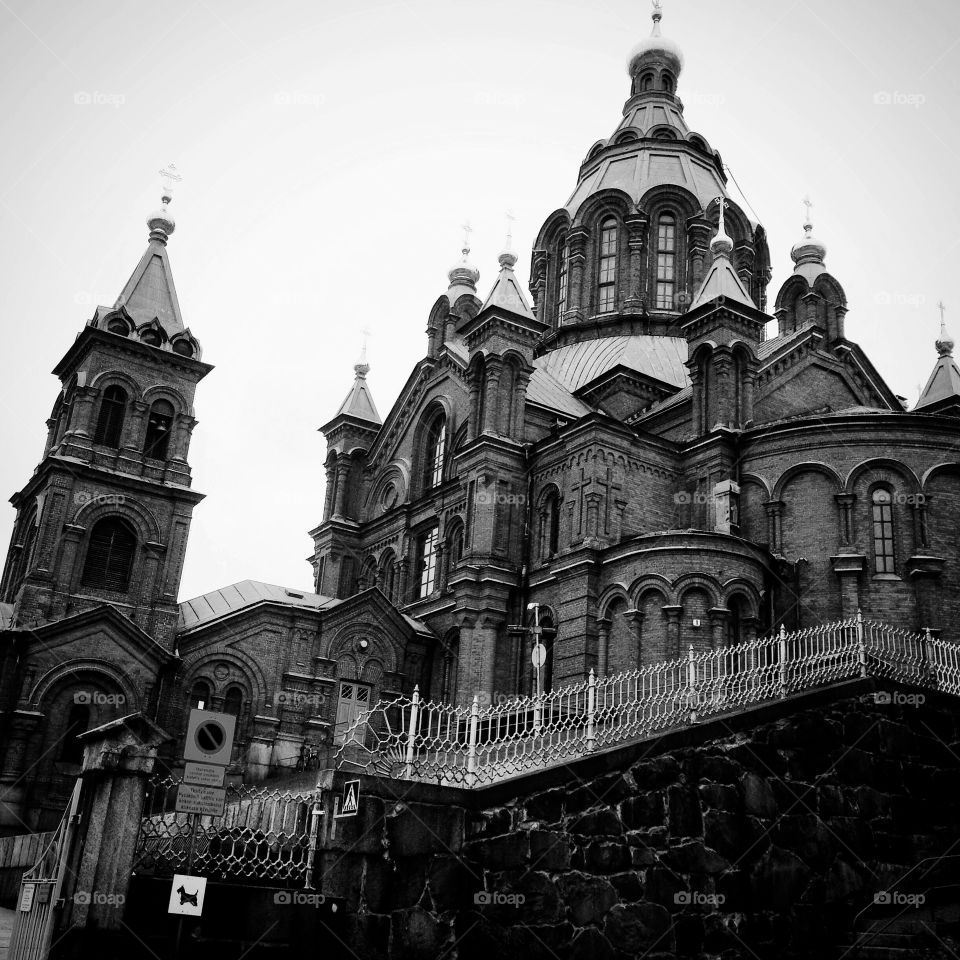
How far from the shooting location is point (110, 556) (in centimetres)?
2866

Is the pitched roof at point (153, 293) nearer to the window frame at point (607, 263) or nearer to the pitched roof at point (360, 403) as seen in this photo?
the pitched roof at point (360, 403)

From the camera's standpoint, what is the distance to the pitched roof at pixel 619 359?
122 feet

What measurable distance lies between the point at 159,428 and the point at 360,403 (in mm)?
10707

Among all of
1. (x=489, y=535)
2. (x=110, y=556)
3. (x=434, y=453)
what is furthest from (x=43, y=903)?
(x=434, y=453)

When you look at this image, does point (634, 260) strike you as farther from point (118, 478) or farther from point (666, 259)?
point (118, 478)

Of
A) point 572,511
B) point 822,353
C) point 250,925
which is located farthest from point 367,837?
point 822,353

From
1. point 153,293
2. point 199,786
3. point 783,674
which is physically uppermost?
point 153,293

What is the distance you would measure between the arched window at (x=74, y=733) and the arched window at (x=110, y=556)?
11.5ft

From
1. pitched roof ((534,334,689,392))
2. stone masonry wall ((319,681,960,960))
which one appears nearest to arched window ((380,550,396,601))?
pitched roof ((534,334,689,392))

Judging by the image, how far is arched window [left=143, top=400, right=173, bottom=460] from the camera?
30391 mm

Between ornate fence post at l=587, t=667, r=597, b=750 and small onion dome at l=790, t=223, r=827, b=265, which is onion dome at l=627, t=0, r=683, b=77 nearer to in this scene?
small onion dome at l=790, t=223, r=827, b=265

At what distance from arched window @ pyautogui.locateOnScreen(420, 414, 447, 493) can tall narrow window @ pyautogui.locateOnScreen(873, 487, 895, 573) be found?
13645mm

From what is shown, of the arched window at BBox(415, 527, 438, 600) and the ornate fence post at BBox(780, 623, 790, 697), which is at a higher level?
the arched window at BBox(415, 527, 438, 600)

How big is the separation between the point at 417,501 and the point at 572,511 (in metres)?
7.55
